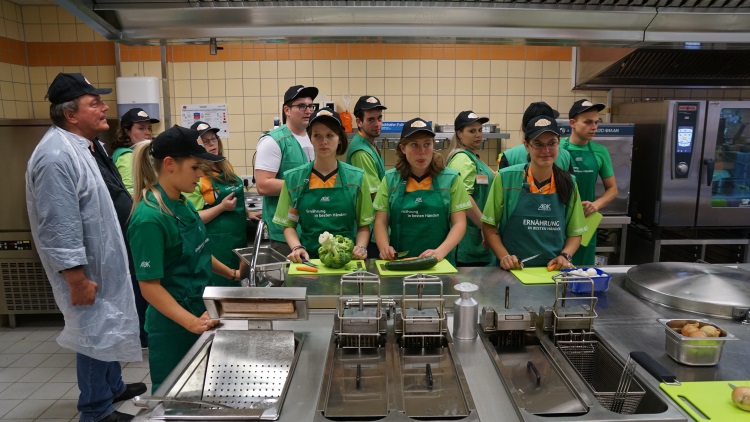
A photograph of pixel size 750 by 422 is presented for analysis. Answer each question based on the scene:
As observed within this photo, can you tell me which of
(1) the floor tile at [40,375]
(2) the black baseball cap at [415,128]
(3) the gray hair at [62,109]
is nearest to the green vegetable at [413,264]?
(2) the black baseball cap at [415,128]

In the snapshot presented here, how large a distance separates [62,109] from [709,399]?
109 inches

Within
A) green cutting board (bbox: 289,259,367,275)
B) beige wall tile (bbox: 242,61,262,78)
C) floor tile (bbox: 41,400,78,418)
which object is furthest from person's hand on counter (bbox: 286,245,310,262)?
beige wall tile (bbox: 242,61,262,78)

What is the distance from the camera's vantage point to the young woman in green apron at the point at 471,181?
320 centimetres

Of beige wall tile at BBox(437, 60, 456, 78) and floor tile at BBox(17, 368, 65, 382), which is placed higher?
beige wall tile at BBox(437, 60, 456, 78)

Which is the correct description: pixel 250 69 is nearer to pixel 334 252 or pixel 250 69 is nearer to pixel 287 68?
pixel 287 68

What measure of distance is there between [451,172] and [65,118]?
6.21ft

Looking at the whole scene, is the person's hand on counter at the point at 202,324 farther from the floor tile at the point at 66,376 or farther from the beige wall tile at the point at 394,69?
the beige wall tile at the point at 394,69

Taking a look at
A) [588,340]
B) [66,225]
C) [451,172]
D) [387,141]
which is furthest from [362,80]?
[588,340]

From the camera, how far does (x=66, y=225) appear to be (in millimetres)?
2334

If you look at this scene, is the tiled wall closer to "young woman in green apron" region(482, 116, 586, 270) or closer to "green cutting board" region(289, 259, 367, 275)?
"young woman in green apron" region(482, 116, 586, 270)

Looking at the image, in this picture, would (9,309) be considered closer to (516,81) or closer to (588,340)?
(588,340)

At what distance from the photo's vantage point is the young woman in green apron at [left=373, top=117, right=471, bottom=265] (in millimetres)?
2500

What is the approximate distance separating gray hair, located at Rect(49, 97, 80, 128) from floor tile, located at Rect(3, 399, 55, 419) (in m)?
1.69

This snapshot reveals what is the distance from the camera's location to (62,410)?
301cm
